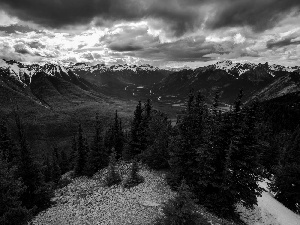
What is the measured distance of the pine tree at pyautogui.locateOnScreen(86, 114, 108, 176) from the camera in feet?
117

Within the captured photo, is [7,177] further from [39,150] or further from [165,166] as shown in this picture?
[39,150]

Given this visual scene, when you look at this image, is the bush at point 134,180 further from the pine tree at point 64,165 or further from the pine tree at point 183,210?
the pine tree at point 64,165

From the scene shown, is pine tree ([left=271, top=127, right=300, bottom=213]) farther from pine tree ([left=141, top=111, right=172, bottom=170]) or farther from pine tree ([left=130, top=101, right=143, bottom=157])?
pine tree ([left=130, top=101, right=143, bottom=157])

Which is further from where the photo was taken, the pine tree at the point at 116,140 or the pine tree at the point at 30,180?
the pine tree at the point at 116,140

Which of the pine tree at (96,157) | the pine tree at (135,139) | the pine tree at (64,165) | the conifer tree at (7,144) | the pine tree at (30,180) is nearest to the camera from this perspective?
the pine tree at (30,180)

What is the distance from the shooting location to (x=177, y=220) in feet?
41.8

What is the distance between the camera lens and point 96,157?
36.0 metres

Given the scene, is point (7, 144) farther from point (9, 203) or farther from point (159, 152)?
point (9, 203)

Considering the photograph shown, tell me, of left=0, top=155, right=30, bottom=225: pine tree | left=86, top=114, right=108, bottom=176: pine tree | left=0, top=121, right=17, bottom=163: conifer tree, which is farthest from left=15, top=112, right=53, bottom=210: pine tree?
left=0, top=121, right=17, bottom=163: conifer tree

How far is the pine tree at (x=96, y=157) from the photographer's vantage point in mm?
35656

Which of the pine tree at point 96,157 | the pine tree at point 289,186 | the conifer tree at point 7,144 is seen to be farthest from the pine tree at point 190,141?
the conifer tree at point 7,144

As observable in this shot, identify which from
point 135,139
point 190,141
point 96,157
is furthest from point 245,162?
point 96,157

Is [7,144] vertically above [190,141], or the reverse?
[190,141]

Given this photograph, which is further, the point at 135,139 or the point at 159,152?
the point at 135,139
